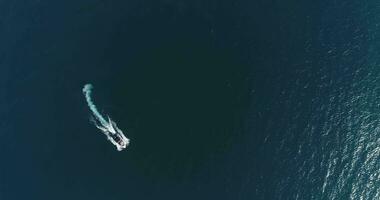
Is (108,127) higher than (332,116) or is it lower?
higher

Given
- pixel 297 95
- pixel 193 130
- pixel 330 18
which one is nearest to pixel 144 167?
pixel 193 130

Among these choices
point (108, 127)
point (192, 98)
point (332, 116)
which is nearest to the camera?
point (108, 127)

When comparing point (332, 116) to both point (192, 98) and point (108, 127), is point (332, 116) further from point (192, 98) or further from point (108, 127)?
point (108, 127)

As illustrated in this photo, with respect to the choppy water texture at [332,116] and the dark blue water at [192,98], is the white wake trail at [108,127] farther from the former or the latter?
the choppy water texture at [332,116]

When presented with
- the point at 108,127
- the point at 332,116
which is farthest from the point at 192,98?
the point at 332,116

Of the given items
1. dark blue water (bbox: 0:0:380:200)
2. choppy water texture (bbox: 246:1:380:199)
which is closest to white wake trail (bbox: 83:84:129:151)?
dark blue water (bbox: 0:0:380:200)

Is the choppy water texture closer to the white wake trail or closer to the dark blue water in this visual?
the dark blue water

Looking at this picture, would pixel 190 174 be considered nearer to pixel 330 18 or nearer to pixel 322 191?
pixel 322 191

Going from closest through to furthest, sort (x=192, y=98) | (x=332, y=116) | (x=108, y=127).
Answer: (x=108, y=127) → (x=332, y=116) → (x=192, y=98)

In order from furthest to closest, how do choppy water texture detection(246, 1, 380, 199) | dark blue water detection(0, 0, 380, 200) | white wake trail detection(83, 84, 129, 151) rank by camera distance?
white wake trail detection(83, 84, 129, 151) → dark blue water detection(0, 0, 380, 200) → choppy water texture detection(246, 1, 380, 199)
